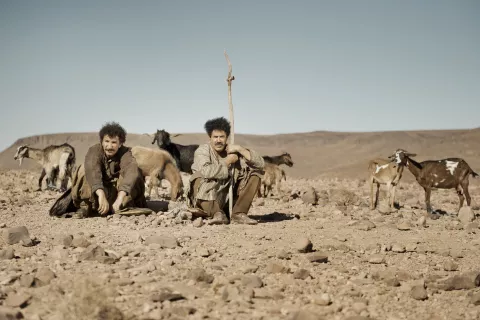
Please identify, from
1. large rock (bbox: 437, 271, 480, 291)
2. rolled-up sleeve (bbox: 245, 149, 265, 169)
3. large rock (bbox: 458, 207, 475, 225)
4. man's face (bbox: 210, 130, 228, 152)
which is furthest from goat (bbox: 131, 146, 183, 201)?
large rock (bbox: 437, 271, 480, 291)

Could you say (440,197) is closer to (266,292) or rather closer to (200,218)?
(200,218)

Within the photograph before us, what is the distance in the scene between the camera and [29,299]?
3.38 metres

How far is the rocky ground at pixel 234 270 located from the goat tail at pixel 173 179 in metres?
4.20

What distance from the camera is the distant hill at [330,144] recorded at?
4412cm

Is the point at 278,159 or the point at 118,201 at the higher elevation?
the point at 278,159

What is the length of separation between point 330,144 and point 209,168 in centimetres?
7045

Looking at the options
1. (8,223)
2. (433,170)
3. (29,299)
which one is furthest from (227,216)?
(433,170)

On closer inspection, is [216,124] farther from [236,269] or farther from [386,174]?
[386,174]

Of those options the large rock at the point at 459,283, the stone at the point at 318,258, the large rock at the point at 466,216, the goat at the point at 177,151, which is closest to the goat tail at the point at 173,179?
the goat at the point at 177,151

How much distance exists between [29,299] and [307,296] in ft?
6.76

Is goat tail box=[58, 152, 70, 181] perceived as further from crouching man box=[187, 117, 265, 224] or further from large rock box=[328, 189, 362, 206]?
crouching man box=[187, 117, 265, 224]

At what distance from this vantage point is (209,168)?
20.5 feet

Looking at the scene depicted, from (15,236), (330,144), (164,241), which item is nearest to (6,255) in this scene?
(15,236)

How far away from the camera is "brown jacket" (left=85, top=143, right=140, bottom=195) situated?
6551 millimetres
